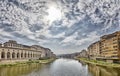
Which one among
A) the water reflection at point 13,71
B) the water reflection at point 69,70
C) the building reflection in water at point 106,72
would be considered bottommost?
the water reflection at point 69,70

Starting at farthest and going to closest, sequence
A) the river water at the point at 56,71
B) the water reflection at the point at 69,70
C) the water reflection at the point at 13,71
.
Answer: the water reflection at the point at 69,70
the river water at the point at 56,71
the water reflection at the point at 13,71

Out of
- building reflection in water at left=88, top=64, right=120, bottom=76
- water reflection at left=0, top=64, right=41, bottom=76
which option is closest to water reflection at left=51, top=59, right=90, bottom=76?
building reflection in water at left=88, top=64, right=120, bottom=76

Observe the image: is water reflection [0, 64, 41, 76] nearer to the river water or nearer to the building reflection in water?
the river water

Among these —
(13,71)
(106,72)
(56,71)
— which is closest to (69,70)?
(56,71)

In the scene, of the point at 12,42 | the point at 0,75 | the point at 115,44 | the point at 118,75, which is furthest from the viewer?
the point at 12,42

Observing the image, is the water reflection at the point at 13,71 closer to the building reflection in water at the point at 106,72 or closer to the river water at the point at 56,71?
the river water at the point at 56,71

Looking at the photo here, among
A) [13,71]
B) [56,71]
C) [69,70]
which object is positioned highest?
[13,71]

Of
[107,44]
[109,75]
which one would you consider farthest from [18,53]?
[109,75]

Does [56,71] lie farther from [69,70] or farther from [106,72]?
[106,72]

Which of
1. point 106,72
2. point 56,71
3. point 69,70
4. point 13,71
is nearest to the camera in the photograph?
point 13,71

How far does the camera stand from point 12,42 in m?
137

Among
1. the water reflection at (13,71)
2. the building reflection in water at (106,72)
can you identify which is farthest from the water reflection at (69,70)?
the water reflection at (13,71)

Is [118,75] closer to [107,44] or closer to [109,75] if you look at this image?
[109,75]

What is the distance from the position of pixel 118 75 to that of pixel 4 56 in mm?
62270
